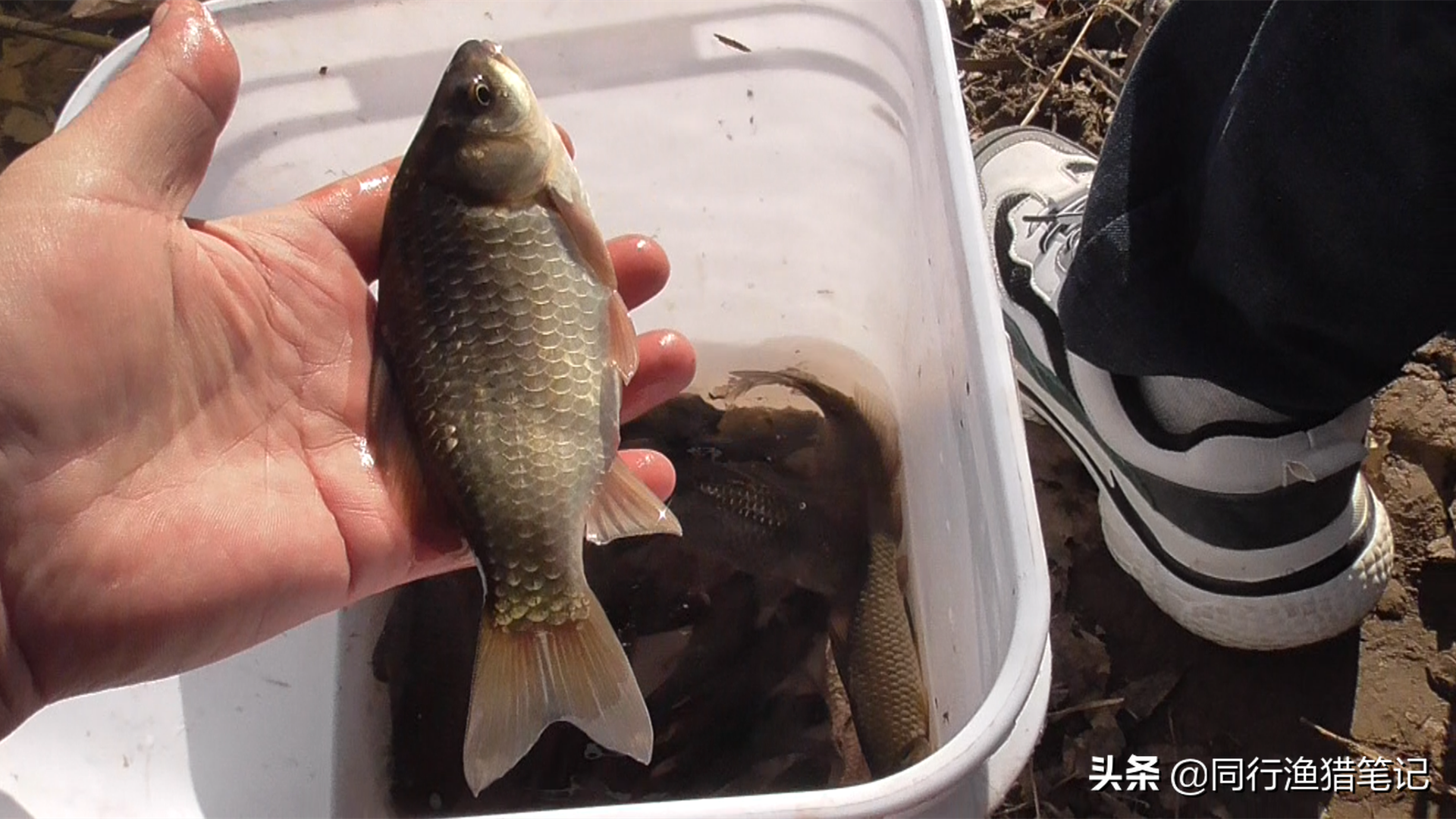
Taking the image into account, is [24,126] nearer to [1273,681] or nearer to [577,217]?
[577,217]

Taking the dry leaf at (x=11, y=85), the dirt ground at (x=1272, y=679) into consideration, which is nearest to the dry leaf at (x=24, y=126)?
the dry leaf at (x=11, y=85)

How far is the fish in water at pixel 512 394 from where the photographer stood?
112 centimetres

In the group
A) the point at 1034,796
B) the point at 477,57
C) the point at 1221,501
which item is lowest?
the point at 1034,796

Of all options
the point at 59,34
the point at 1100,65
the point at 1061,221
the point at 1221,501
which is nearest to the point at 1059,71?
the point at 1100,65

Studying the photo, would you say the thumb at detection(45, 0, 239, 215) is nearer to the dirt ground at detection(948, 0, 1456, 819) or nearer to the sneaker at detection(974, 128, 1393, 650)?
the sneaker at detection(974, 128, 1393, 650)

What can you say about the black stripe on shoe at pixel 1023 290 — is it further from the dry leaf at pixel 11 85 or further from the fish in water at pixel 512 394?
the dry leaf at pixel 11 85

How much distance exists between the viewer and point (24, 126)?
7.18 feet

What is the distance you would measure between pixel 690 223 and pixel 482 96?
621mm

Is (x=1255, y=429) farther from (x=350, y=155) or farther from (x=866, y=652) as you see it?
(x=350, y=155)

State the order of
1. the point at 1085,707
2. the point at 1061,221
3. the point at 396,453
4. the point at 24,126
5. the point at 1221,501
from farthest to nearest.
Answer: the point at 24,126
the point at 1061,221
the point at 1085,707
the point at 1221,501
the point at 396,453

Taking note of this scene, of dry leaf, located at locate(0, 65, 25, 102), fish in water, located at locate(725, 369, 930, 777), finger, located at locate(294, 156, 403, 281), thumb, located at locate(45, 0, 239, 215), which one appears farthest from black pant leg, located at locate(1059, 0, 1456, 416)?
dry leaf, located at locate(0, 65, 25, 102)

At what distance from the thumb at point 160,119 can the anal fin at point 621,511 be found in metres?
0.51

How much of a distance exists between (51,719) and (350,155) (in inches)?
31.3

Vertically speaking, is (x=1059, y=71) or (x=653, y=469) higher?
(x=1059, y=71)
